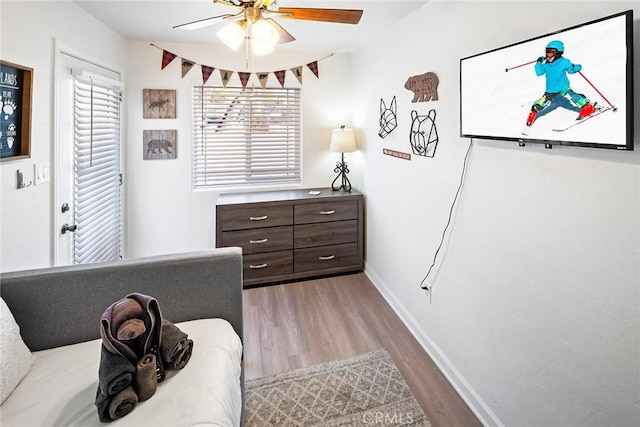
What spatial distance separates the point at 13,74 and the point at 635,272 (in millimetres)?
2718

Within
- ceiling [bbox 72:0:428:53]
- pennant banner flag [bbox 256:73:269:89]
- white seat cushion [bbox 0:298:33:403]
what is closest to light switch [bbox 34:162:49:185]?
white seat cushion [bbox 0:298:33:403]

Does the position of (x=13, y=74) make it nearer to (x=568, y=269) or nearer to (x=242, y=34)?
(x=242, y=34)

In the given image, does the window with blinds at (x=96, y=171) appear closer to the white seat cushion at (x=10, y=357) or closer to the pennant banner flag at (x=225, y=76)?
the pennant banner flag at (x=225, y=76)

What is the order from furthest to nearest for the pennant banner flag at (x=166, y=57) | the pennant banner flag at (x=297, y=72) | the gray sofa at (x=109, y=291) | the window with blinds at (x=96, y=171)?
the pennant banner flag at (x=297, y=72) < the pennant banner flag at (x=166, y=57) < the window with blinds at (x=96, y=171) < the gray sofa at (x=109, y=291)

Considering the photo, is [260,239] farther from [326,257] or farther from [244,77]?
[244,77]

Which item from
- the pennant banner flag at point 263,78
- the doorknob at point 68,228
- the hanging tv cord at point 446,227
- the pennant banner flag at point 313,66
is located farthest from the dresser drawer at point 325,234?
the doorknob at point 68,228

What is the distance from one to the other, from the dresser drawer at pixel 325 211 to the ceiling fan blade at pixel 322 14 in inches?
76.8

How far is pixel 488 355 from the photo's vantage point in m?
1.88

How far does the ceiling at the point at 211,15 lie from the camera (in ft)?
7.75

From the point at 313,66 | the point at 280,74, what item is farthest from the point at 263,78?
the point at 313,66

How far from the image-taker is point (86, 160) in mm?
2584

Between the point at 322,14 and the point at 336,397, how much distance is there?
202 centimetres

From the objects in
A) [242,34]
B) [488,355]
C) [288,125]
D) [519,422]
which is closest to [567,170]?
[488,355]

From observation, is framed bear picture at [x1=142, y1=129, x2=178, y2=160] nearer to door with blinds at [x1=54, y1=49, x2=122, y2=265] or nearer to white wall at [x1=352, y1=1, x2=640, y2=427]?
door with blinds at [x1=54, y1=49, x2=122, y2=265]
